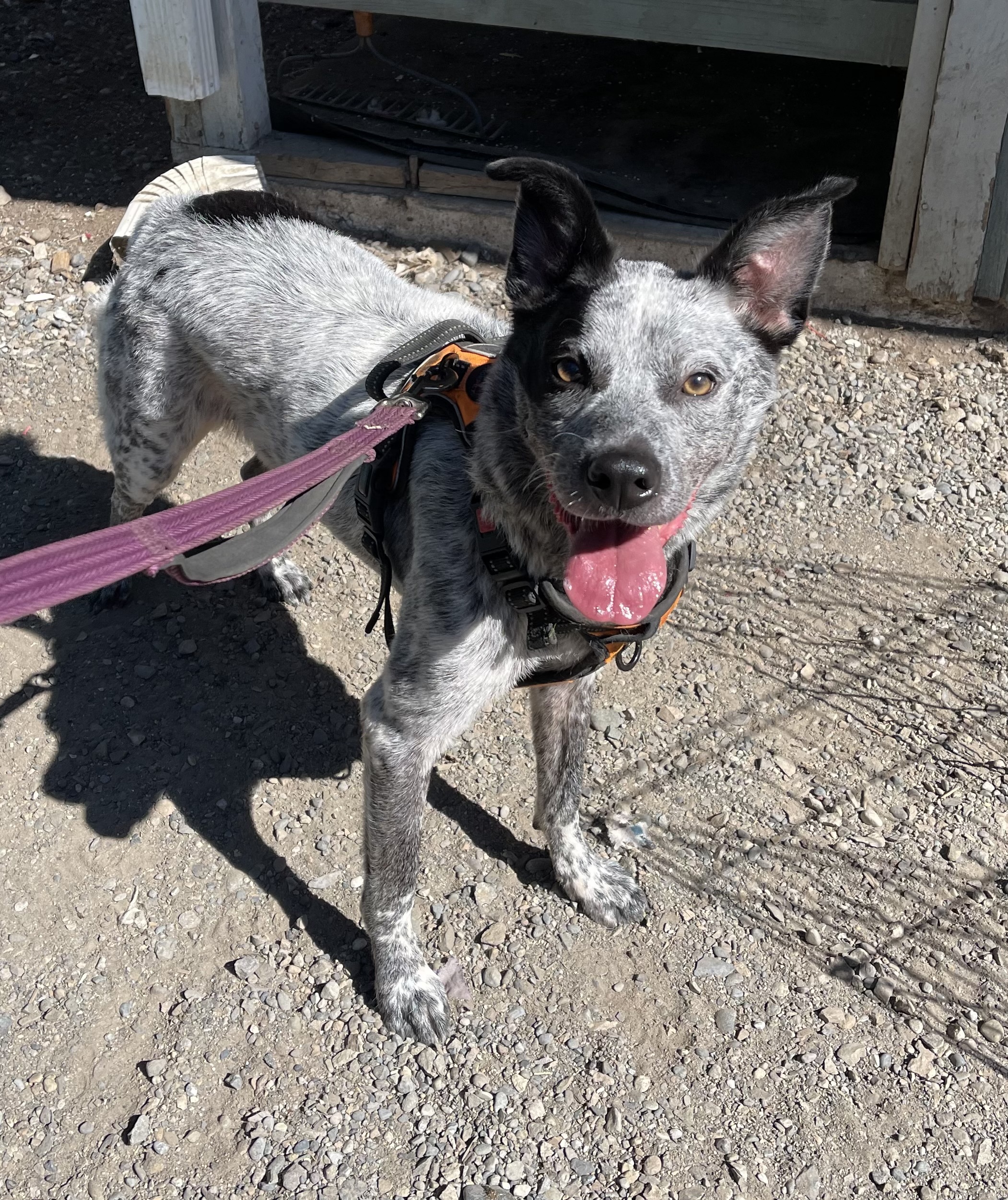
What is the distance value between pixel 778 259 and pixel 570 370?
588mm

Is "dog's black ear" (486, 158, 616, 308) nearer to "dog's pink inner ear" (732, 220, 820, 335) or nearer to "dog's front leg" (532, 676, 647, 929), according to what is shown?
"dog's pink inner ear" (732, 220, 820, 335)

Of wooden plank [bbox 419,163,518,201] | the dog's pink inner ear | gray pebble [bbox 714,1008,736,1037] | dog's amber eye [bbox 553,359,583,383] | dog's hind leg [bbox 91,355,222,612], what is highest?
the dog's pink inner ear

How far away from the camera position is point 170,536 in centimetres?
201

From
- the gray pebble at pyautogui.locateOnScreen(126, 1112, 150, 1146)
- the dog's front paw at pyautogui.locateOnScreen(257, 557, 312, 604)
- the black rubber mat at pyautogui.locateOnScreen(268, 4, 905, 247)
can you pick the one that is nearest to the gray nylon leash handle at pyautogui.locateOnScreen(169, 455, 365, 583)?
the gray pebble at pyautogui.locateOnScreen(126, 1112, 150, 1146)

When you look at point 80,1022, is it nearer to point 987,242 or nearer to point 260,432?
point 260,432

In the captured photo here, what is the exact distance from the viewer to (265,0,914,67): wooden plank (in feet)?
16.9

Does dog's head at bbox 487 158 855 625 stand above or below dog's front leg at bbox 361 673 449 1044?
above

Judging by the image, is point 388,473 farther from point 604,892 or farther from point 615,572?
point 604,892

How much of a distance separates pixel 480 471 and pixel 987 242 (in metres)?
3.65

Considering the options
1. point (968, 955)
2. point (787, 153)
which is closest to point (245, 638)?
point (968, 955)

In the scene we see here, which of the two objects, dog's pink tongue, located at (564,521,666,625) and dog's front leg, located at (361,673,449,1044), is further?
dog's front leg, located at (361,673,449,1044)

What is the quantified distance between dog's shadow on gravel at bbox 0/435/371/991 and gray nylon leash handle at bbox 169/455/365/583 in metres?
1.43

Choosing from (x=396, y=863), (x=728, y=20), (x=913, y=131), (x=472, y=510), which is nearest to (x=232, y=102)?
(x=728, y=20)

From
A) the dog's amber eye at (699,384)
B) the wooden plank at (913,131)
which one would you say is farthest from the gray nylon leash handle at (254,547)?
the wooden plank at (913,131)
